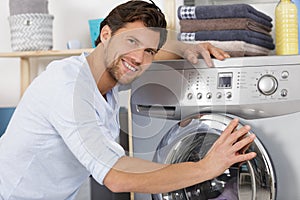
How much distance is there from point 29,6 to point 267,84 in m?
1.25

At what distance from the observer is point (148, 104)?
1812mm

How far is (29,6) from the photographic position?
2.37 meters

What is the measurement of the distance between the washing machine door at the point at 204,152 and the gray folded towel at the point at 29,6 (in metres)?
0.99

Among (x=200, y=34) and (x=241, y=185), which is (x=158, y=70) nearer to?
(x=200, y=34)

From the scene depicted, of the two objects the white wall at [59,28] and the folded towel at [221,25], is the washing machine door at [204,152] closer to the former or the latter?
the folded towel at [221,25]

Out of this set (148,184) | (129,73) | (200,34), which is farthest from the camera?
(200,34)

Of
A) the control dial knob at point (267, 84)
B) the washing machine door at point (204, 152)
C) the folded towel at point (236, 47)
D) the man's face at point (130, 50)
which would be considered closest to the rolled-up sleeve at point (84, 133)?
the man's face at point (130, 50)

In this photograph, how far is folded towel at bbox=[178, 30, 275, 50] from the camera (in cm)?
181

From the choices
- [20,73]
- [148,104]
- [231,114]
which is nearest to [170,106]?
[148,104]

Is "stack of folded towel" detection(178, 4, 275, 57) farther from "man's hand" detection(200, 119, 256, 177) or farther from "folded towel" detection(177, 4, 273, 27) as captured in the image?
"man's hand" detection(200, 119, 256, 177)

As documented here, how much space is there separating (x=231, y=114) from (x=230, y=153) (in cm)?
27

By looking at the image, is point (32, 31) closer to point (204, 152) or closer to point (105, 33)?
point (105, 33)

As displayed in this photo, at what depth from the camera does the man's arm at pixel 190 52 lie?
Result: 5.48 feet

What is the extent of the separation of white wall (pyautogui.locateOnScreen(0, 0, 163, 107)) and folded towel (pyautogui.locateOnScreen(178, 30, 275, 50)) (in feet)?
1.90
